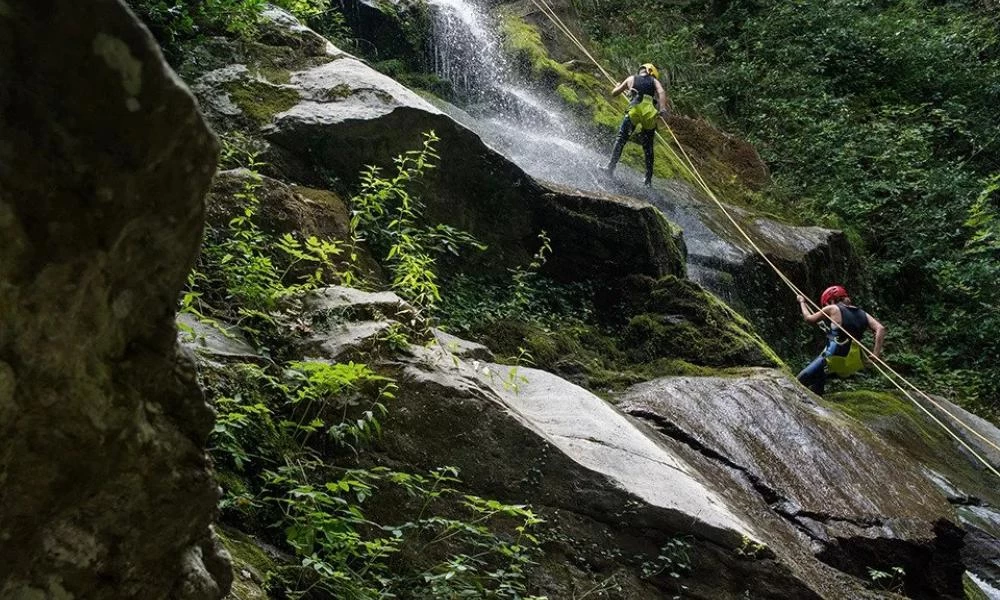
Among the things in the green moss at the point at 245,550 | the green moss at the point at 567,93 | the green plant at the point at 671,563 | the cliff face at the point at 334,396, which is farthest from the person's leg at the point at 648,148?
the green moss at the point at 245,550

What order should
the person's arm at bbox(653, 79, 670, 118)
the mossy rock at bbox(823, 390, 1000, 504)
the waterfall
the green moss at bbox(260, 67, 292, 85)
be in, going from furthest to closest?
1. the waterfall
2. the person's arm at bbox(653, 79, 670, 118)
3. the mossy rock at bbox(823, 390, 1000, 504)
4. the green moss at bbox(260, 67, 292, 85)

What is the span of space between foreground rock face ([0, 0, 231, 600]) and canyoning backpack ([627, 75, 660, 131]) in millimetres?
9505

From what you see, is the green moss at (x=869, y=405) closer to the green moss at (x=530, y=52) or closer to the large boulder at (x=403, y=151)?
the large boulder at (x=403, y=151)

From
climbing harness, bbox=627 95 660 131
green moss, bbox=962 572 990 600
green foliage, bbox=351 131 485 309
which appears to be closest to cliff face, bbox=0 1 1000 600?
green foliage, bbox=351 131 485 309

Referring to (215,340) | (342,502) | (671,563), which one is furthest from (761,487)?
(215,340)

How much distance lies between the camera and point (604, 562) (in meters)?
4.14

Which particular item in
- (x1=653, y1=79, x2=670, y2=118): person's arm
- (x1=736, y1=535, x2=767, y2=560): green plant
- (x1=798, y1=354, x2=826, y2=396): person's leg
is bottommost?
(x1=798, y1=354, x2=826, y2=396): person's leg

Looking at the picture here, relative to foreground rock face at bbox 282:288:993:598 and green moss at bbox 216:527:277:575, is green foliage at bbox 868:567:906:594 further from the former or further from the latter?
green moss at bbox 216:527:277:575

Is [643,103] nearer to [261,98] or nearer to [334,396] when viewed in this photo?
[261,98]

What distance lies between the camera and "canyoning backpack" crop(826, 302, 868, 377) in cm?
854

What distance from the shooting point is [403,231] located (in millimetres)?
5594

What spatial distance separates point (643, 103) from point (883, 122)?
33.6 feet

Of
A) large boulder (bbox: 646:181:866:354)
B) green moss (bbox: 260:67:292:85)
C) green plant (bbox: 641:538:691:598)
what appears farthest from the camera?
large boulder (bbox: 646:181:866:354)

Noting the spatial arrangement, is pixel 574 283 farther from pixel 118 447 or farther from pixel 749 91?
pixel 749 91
